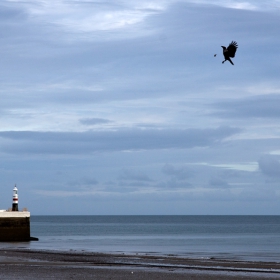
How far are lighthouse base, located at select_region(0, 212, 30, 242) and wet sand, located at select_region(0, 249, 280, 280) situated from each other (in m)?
16.5

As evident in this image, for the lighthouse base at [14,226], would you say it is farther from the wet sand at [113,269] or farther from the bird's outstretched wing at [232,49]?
the bird's outstretched wing at [232,49]

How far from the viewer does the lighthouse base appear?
54425 millimetres

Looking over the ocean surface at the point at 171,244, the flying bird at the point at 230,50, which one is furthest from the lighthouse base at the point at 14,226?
the flying bird at the point at 230,50

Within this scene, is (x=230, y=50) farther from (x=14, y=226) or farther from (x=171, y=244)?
(x=171, y=244)

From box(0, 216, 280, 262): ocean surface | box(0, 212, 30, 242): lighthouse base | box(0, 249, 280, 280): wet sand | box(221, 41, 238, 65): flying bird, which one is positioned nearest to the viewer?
box(221, 41, 238, 65): flying bird

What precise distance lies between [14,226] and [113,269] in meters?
26.2

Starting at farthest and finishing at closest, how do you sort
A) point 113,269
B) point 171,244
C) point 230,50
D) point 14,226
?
point 171,244 < point 14,226 < point 113,269 < point 230,50

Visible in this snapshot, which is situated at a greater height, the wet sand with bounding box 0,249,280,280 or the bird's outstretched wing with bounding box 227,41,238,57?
the bird's outstretched wing with bounding box 227,41,238,57

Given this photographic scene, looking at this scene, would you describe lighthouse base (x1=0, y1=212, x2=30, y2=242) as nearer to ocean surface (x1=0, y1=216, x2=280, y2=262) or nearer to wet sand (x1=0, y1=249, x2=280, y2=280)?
ocean surface (x1=0, y1=216, x2=280, y2=262)

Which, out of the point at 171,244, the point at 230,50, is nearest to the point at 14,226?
the point at 171,244

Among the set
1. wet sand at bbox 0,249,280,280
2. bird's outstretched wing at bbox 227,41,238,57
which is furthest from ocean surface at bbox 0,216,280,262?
bird's outstretched wing at bbox 227,41,238,57

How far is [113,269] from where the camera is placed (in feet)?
101

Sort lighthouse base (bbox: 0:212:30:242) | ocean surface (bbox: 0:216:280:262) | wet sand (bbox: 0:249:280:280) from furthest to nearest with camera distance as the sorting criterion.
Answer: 1. lighthouse base (bbox: 0:212:30:242)
2. ocean surface (bbox: 0:216:280:262)
3. wet sand (bbox: 0:249:280:280)

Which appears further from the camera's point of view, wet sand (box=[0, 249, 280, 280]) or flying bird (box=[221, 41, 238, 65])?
wet sand (box=[0, 249, 280, 280])
